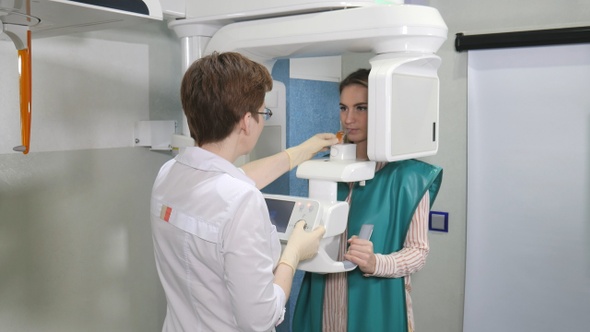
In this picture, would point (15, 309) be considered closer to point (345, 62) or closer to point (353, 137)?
point (353, 137)

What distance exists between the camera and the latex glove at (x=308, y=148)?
165 centimetres

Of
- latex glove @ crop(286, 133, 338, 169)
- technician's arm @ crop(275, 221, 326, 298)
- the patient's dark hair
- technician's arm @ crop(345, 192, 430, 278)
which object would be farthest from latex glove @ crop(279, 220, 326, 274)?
the patient's dark hair

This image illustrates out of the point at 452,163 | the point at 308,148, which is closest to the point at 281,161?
the point at 308,148

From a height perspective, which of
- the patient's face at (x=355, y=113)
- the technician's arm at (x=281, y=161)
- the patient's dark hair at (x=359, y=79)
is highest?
the patient's dark hair at (x=359, y=79)

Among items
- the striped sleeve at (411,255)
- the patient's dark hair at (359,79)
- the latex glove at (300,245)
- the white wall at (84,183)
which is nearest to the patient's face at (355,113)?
the patient's dark hair at (359,79)

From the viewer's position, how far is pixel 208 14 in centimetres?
160

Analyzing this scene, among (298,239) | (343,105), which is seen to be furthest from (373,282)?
(343,105)

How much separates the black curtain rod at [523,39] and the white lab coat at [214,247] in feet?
5.51

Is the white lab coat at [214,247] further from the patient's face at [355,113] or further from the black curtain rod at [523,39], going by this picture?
the black curtain rod at [523,39]

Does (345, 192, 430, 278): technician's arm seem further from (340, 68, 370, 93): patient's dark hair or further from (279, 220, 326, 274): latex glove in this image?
(340, 68, 370, 93): patient's dark hair

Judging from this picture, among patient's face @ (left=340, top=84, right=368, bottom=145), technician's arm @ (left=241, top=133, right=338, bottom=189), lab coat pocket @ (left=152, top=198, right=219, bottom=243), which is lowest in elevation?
lab coat pocket @ (left=152, top=198, right=219, bottom=243)

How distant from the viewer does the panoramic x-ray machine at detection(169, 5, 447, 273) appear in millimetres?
1353

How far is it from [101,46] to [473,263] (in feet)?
6.29

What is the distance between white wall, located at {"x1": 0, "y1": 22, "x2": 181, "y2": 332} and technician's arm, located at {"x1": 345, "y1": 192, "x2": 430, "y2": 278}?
2.71 ft
